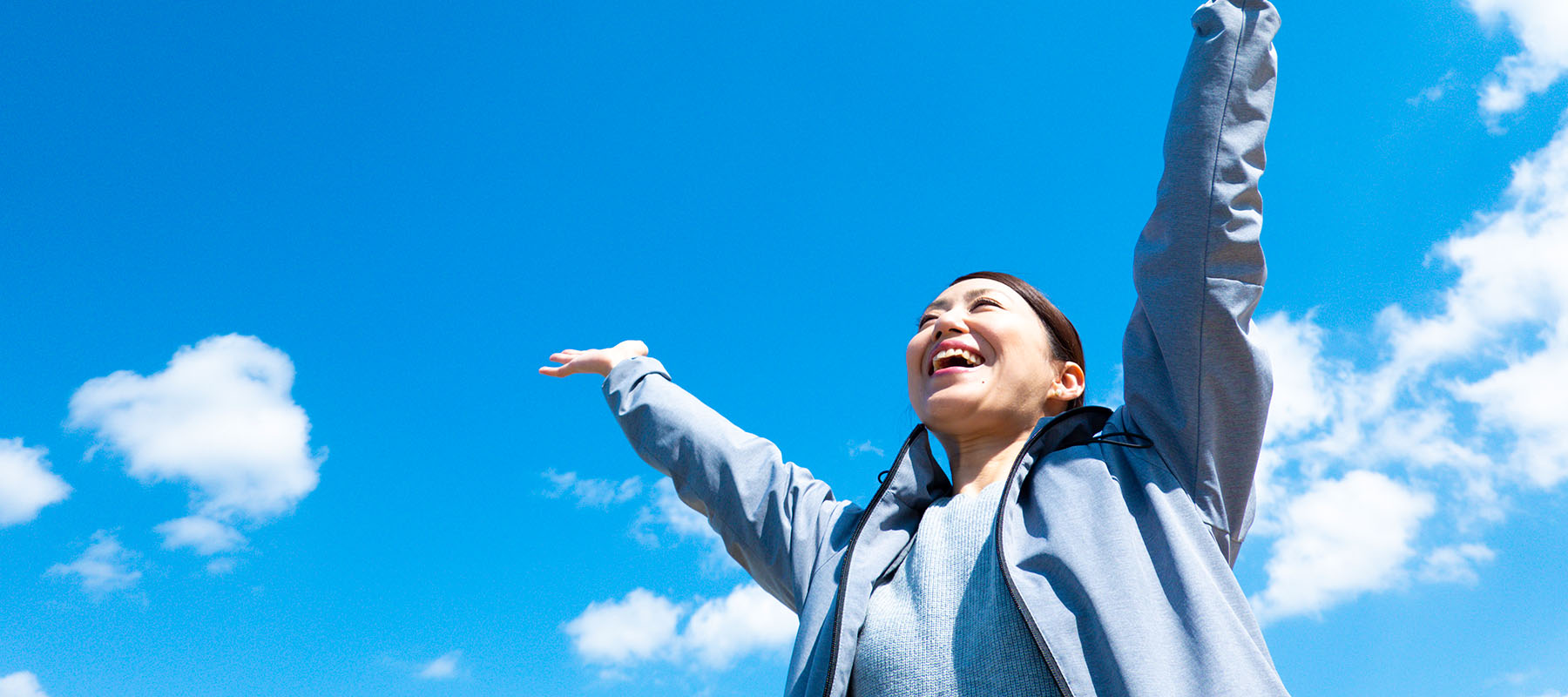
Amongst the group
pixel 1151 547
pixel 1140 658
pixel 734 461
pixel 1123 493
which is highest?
pixel 734 461

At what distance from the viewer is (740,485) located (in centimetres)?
346

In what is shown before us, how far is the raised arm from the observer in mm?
3328

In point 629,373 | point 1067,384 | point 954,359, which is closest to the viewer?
point 954,359

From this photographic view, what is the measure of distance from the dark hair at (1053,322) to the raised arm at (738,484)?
1003 millimetres

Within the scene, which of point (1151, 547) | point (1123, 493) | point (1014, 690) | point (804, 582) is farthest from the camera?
point (804, 582)

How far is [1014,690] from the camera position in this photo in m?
2.49

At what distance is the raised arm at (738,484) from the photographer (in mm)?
3328

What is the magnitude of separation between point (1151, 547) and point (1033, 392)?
3.08 feet

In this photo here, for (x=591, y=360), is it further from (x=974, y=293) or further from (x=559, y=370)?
(x=974, y=293)

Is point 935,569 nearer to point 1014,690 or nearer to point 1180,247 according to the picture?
point 1014,690

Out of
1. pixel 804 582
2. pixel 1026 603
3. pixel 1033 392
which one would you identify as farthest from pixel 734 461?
pixel 1026 603

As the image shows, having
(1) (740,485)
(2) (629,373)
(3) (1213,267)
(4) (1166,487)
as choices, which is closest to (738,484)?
(1) (740,485)

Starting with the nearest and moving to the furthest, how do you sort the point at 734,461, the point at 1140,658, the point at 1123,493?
1. the point at 1140,658
2. the point at 1123,493
3. the point at 734,461

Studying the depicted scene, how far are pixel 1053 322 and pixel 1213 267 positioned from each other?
3.45 ft
